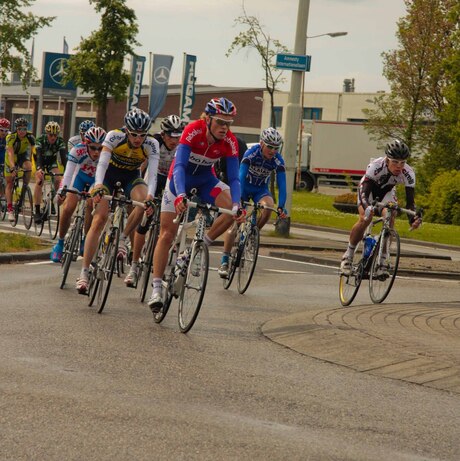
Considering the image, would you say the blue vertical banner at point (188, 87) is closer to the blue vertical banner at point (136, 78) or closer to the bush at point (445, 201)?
the blue vertical banner at point (136, 78)

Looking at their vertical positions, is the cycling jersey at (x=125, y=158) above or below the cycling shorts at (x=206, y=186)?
above

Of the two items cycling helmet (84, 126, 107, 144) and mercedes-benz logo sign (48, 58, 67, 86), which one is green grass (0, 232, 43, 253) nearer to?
cycling helmet (84, 126, 107, 144)

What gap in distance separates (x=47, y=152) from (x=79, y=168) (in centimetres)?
581

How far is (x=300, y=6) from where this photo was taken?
84.0 feet

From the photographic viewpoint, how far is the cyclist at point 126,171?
1143cm

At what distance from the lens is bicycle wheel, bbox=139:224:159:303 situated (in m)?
11.8

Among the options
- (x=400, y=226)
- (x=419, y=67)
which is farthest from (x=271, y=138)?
(x=419, y=67)

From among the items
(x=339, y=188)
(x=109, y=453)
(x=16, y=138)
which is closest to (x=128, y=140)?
(x=109, y=453)

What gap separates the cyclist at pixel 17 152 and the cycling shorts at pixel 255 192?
7.47m

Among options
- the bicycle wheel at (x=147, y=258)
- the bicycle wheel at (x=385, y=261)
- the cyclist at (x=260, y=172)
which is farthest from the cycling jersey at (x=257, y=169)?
the bicycle wheel at (x=147, y=258)

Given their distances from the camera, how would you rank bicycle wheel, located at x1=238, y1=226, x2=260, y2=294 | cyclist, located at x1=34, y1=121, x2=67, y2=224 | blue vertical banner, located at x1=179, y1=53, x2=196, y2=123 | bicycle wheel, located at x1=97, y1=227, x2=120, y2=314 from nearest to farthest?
bicycle wheel, located at x1=97, y1=227, x2=120, y2=314
bicycle wheel, located at x1=238, y1=226, x2=260, y2=294
cyclist, located at x1=34, y1=121, x2=67, y2=224
blue vertical banner, located at x1=179, y1=53, x2=196, y2=123

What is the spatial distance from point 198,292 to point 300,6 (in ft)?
55.1

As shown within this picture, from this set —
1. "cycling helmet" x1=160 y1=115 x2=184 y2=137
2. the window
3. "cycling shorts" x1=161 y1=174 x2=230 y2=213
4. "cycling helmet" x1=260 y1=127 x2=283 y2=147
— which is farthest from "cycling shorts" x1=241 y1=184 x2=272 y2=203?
the window

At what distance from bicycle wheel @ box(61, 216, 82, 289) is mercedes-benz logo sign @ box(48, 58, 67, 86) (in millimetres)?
35290
